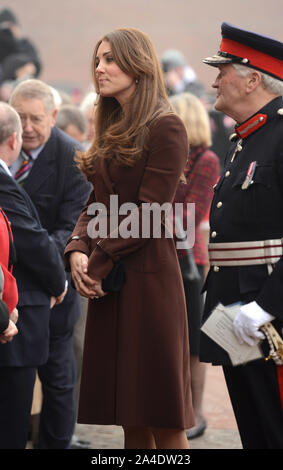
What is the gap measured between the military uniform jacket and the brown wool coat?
0.28 meters

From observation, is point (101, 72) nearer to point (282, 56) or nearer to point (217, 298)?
point (282, 56)

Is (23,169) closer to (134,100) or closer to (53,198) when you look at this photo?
(53,198)

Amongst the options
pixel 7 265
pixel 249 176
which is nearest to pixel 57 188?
pixel 7 265

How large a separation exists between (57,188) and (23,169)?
0.66 feet

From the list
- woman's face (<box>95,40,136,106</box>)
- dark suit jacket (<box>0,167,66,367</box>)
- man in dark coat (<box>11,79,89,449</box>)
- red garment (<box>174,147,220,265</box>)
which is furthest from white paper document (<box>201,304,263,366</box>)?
red garment (<box>174,147,220,265</box>)

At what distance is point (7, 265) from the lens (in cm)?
350

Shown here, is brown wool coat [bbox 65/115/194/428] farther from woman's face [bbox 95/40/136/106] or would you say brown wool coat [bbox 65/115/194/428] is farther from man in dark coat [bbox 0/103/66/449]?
man in dark coat [bbox 0/103/66/449]

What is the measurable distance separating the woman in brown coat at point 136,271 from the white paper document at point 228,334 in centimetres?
44

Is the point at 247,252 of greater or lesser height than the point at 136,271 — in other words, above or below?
above

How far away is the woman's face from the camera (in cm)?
341

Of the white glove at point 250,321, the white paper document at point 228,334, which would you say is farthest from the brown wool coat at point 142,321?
the white glove at point 250,321

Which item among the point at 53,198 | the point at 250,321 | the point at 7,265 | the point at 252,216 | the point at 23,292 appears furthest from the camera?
the point at 53,198

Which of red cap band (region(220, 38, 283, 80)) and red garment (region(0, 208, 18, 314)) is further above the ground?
red cap band (region(220, 38, 283, 80))

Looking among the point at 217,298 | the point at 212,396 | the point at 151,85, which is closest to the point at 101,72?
the point at 151,85
